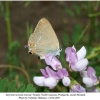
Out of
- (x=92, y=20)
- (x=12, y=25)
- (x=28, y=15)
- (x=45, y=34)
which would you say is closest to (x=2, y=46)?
(x=12, y=25)

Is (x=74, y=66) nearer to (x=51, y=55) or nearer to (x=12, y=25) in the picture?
(x=51, y=55)

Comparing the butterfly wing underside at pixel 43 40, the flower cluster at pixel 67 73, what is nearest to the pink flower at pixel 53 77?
the flower cluster at pixel 67 73

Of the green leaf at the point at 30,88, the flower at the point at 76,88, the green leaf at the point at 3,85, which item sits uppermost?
the green leaf at the point at 3,85

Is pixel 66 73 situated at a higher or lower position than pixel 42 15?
lower

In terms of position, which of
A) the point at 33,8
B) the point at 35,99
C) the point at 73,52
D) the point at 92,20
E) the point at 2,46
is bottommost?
the point at 35,99

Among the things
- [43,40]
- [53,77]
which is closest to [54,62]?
[53,77]

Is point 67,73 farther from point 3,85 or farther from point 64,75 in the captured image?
point 3,85

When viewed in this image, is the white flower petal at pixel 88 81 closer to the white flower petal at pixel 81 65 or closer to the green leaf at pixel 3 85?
the white flower petal at pixel 81 65

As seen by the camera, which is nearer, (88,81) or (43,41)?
(88,81)

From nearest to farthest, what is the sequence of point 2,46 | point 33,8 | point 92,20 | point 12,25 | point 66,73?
1. point 66,73
2. point 92,20
3. point 2,46
4. point 12,25
5. point 33,8
